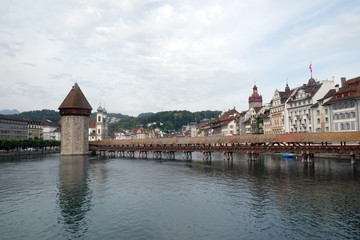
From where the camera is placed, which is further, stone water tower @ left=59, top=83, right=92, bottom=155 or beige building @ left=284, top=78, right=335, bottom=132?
stone water tower @ left=59, top=83, right=92, bottom=155

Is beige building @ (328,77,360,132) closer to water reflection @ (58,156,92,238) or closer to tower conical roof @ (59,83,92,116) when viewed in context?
water reflection @ (58,156,92,238)

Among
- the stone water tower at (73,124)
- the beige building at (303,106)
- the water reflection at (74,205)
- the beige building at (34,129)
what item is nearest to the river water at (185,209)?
the water reflection at (74,205)

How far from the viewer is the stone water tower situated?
3548 inches

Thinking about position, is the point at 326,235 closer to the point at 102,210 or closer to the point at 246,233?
the point at 246,233

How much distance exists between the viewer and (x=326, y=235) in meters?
15.2

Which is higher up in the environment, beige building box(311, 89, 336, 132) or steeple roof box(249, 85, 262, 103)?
steeple roof box(249, 85, 262, 103)

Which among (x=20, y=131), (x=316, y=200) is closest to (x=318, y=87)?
(x=316, y=200)

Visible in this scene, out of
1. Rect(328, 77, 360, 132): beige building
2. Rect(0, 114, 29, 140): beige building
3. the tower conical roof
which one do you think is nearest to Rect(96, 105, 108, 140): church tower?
Rect(0, 114, 29, 140): beige building

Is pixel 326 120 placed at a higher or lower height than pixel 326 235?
higher

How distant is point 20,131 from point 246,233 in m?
131

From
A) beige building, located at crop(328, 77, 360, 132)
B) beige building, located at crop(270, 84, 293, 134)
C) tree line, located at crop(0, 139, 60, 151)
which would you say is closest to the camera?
beige building, located at crop(328, 77, 360, 132)

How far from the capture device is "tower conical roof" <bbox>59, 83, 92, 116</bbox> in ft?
296

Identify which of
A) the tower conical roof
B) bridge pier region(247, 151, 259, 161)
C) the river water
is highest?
the tower conical roof

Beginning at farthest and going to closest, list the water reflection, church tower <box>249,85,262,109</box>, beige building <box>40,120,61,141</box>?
1. beige building <box>40,120,61,141</box>
2. church tower <box>249,85,262,109</box>
3. the water reflection
